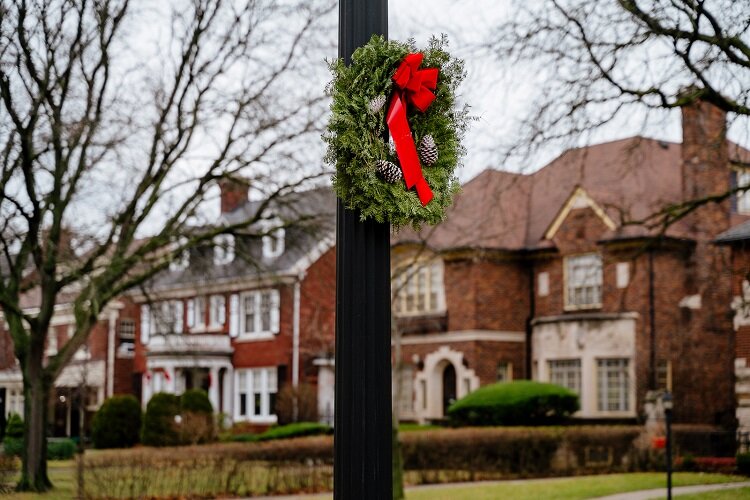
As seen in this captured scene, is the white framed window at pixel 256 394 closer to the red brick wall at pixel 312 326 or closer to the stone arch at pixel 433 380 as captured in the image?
the red brick wall at pixel 312 326

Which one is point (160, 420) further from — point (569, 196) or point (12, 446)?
point (569, 196)

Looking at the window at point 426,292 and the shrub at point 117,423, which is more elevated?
the window at point 426,292

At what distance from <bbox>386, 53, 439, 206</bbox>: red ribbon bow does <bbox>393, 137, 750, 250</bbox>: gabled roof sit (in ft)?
85.5

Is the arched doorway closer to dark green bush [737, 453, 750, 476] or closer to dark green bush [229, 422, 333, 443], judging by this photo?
dark green bush [229, 422, 333, 443]

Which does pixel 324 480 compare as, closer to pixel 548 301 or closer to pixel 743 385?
pixel 743 385

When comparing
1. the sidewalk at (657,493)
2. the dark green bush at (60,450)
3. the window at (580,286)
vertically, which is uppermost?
the window at (580,286)

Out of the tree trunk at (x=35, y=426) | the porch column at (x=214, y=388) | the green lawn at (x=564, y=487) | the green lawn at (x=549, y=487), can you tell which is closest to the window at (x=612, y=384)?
the green lawn at (x=549, y=487)

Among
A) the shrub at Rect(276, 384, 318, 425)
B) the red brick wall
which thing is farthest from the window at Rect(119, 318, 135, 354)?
the shrub at Rect(276, 384, 318, 425)

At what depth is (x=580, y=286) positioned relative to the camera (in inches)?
1335

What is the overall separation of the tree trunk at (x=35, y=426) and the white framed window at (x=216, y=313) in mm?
20720

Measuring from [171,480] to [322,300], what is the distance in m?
17.6

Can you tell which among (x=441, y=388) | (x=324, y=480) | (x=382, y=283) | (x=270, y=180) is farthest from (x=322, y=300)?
(x=382, y=283)

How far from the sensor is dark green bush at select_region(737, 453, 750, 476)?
888 inches

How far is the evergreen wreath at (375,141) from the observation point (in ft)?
14.5
